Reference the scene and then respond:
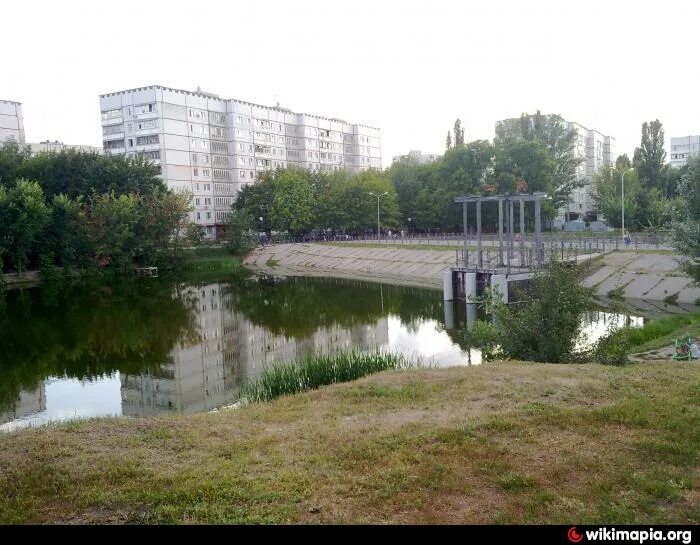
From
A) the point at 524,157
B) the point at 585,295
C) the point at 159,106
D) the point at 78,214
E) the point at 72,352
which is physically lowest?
the point at 72,352

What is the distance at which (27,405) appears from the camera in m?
18.0

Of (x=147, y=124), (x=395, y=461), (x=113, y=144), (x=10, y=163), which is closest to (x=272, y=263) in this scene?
(x=10, y=163)

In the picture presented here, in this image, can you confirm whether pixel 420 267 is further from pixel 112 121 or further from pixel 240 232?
pixel 112 121

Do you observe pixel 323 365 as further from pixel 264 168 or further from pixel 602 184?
pixel 264 168

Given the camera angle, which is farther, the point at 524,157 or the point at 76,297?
the point at 524,157

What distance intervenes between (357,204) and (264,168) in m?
25.6

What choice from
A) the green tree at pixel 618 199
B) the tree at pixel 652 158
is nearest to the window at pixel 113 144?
the green tree at pixel 618 199

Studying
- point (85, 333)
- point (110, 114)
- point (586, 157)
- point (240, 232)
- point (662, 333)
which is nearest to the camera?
point (662, 333)

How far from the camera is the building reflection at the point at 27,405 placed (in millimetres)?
16688

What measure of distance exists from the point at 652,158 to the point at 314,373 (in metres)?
63.0

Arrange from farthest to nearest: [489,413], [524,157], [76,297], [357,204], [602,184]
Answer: [357,204] < [602,184] < [524,157] < [76,297] < [489,413]

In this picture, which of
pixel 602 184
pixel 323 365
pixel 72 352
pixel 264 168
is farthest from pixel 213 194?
pixel 323 365

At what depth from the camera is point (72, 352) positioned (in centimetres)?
2578

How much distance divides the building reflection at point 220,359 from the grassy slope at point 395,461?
24.1 feet
